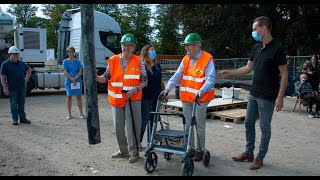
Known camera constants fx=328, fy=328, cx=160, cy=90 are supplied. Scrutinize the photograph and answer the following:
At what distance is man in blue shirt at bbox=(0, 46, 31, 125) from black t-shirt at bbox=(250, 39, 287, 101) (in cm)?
576

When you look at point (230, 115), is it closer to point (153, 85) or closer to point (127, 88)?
point (153, 85)

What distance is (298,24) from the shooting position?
23.2 m

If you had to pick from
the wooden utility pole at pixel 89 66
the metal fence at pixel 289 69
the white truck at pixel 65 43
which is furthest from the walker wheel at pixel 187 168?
the white truck at pixel 65 43

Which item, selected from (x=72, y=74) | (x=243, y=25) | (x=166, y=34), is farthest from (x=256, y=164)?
(x=166, y=34)

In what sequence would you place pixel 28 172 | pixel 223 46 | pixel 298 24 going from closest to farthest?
pixel 28 172
pixel 298 24
pixel 223 46

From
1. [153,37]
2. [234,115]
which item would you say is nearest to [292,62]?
[234,115]

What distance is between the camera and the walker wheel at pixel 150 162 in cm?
448

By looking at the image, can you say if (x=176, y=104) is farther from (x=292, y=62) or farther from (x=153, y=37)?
(x=153, y=37)

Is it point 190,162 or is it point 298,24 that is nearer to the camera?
point 190,162

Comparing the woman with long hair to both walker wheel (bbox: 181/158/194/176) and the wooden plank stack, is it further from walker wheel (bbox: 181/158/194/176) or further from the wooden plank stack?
the wooden plank stack

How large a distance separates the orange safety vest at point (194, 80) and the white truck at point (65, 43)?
32.9 feet

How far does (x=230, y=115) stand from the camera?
27.8 ft

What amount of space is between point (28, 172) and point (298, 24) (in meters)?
22.7

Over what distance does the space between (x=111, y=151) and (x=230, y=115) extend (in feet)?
12.7
